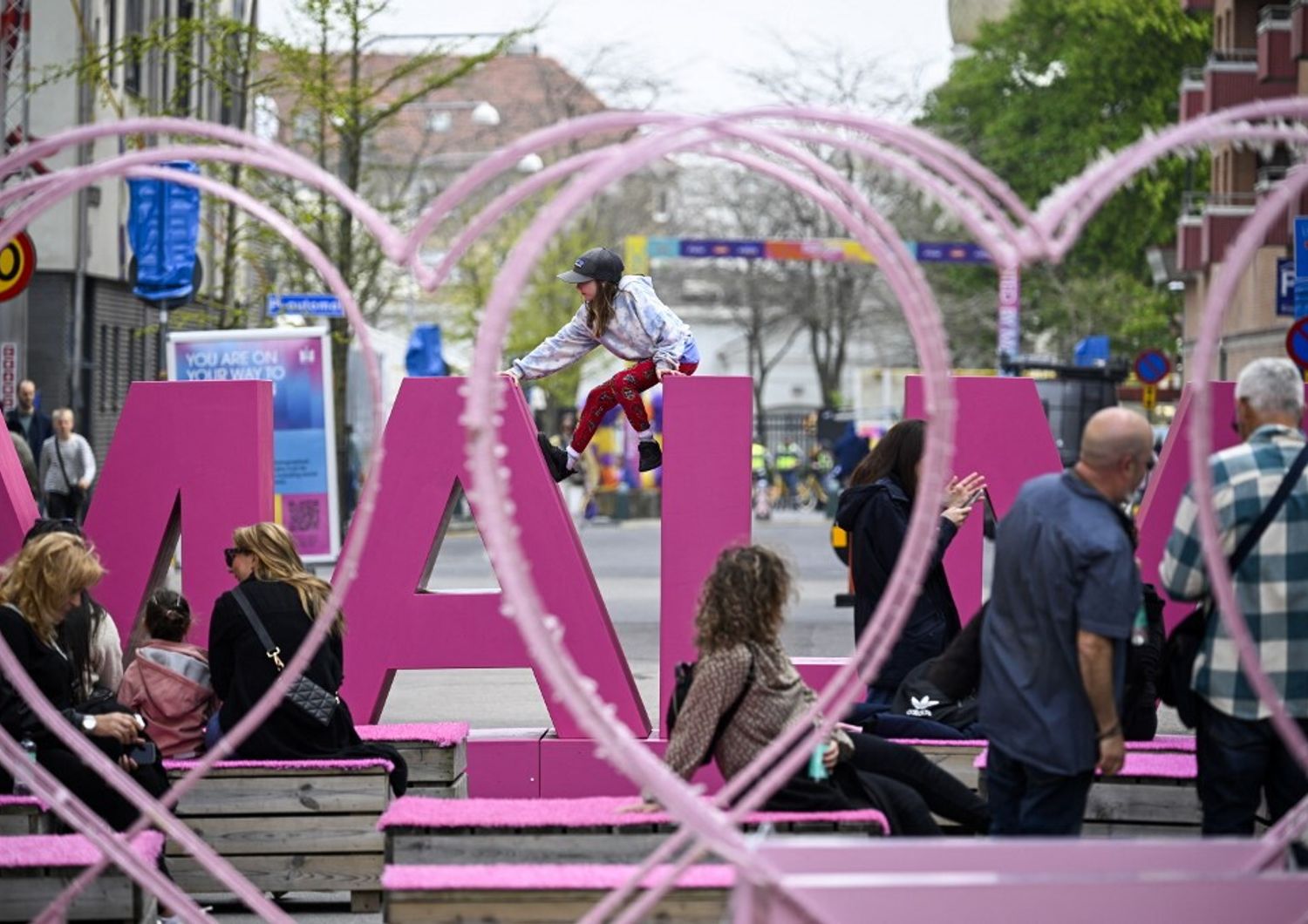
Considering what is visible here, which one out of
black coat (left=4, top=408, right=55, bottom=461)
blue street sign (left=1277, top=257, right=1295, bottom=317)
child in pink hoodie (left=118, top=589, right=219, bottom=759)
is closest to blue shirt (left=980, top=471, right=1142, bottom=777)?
child in pink hoodie (left=118, top=589, right=219, bottom=759)

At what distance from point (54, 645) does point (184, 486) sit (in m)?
2.91

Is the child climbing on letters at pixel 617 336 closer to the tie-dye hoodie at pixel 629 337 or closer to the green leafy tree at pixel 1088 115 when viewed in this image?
the tie-dye hoodie at pixel 629 337

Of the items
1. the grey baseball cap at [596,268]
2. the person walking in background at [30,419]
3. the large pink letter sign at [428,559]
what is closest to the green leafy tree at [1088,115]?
the person walking in background at [30,419]

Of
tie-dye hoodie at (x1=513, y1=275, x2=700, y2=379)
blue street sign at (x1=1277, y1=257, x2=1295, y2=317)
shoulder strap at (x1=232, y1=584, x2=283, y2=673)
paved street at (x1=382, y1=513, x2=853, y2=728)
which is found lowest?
paved street at (x1=382, y1=513, x2=853, y2=728)

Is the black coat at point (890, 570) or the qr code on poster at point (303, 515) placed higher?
the black coat at point (890, 570)

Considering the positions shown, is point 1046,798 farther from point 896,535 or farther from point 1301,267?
point 1301,267

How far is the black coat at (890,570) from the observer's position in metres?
9.50

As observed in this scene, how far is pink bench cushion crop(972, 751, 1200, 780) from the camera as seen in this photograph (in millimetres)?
8375

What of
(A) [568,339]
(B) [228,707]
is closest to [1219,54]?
(A) [568,339]

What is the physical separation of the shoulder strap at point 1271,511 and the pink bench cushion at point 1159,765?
1.52m

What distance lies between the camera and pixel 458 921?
665cm

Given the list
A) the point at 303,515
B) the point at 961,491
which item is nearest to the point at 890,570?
the point at 961,491

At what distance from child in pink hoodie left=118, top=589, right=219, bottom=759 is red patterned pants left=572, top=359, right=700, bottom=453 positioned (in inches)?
107

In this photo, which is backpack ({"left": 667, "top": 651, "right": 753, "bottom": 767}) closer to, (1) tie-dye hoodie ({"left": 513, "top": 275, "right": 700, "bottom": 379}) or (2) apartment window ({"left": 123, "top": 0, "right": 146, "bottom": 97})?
(1) tie-dye hoodie ({"left": 513, "top": 275, "right": 700, "bottom": 379})
